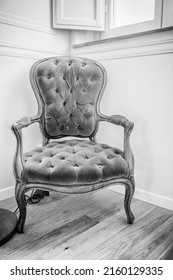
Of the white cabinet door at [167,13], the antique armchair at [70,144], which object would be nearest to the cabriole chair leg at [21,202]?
the antique armchair at [70,144]

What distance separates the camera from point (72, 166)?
1.20 m

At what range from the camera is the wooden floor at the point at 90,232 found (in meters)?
1.19

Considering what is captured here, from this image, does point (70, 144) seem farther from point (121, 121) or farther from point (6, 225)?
point (6, 225)

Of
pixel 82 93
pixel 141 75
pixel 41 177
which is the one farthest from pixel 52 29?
pixel 41 177

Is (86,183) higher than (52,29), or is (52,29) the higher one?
(52,29)

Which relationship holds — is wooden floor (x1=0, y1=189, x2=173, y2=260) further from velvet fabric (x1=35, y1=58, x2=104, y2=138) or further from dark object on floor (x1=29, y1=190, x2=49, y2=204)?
velvet fabric (x1=35, y1=58, x2=104, y2=138)

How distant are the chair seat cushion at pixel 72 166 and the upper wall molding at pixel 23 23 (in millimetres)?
905

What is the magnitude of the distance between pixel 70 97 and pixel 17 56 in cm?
48

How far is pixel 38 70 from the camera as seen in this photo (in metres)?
1.55

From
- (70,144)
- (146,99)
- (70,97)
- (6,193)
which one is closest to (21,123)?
(70,144)

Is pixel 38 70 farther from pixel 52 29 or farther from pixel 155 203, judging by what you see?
pixel 155 203

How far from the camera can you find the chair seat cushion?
117 cm
